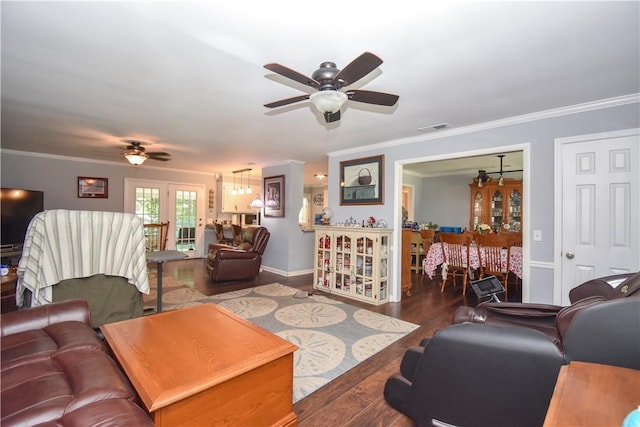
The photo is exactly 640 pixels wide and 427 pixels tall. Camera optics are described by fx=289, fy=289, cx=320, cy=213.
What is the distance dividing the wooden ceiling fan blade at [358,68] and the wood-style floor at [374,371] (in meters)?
2.06

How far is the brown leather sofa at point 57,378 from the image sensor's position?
100 centimetres

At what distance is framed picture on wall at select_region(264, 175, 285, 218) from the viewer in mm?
5948

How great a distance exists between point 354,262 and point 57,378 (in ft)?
11.5

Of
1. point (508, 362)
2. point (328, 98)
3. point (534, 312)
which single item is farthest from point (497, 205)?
point (508, 362)

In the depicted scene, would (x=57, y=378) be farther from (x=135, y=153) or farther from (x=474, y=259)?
(x=474, y=259)

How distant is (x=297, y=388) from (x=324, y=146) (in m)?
3.45

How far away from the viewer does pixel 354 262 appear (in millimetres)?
4316

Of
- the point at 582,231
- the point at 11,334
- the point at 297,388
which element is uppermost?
the point at 582,231

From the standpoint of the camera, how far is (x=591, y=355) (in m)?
1.08

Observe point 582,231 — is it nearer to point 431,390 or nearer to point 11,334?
point 431,390

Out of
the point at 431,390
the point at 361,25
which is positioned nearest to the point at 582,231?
the point at 431,390

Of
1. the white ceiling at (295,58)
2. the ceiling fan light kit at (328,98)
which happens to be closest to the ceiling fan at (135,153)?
the white ceiling at (295,58)

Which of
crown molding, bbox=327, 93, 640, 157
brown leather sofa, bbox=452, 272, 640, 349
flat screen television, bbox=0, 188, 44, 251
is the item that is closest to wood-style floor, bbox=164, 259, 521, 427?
brown leather sofa, bbox=452, 272, 640, 349

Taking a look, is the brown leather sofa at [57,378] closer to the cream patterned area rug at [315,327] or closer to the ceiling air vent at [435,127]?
the cream patterned area rug at [315,327]
